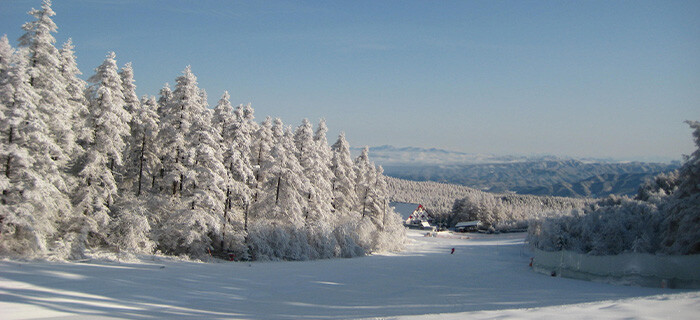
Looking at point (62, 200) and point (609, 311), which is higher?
point (62, 200)

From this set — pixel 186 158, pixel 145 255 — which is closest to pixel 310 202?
pixel 186 158

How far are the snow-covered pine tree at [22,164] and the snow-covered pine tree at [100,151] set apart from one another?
3.06 m

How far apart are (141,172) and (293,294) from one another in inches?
784

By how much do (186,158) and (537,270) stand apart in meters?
28.8

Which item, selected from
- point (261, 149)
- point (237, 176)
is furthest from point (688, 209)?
point (261, 149)

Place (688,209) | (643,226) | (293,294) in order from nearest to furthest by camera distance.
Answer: (293,294) < (688,209) < (643,226)

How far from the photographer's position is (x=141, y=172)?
35.6 m

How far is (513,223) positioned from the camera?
115 meters

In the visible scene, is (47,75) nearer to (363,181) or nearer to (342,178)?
(342,178)

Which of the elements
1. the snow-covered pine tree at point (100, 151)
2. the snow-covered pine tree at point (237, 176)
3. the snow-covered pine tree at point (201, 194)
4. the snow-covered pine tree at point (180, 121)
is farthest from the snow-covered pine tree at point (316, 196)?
the snow-covered pine tree at point (100, 151)

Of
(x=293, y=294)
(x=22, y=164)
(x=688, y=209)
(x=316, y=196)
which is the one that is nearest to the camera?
(x=293, y=294)

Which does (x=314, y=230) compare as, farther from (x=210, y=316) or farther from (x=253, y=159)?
(x=210, y=316)

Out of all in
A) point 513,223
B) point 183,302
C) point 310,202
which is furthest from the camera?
point 513,223

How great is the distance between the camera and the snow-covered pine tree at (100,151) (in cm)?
2836
